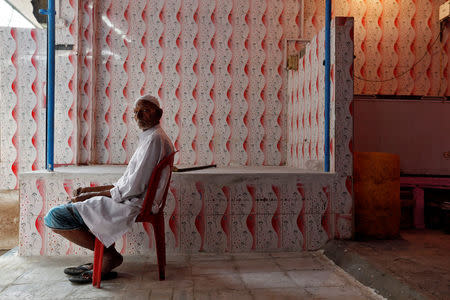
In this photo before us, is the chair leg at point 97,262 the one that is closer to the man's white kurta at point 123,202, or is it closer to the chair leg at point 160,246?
the man's white kurta at point 123,202

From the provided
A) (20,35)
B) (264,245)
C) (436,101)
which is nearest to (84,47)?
(20,35)

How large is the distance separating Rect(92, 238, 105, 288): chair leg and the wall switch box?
18.0 ft

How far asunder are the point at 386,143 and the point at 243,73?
2.23 metres

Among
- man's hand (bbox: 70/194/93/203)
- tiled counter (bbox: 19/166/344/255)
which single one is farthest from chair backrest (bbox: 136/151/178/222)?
tiled counter (bbox: 19/166/344/255)

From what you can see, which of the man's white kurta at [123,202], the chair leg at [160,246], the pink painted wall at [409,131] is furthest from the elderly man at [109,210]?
the pink painted wall at [409,131]

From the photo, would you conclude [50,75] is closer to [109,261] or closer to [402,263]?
[109,261]

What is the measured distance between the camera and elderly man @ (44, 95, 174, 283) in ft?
8.67

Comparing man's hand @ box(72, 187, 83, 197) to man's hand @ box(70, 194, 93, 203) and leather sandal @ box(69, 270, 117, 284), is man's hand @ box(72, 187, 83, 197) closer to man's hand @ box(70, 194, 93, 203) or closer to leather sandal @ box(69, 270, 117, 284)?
man's hand @ box(70, 194, 93, 203)

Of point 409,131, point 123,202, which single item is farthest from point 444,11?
point 123,202

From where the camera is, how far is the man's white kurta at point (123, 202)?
2.63 meters

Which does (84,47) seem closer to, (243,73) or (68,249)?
(243,73)

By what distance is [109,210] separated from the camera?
2678mm

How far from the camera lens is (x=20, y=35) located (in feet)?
16.4

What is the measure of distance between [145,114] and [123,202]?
28.7 inches
